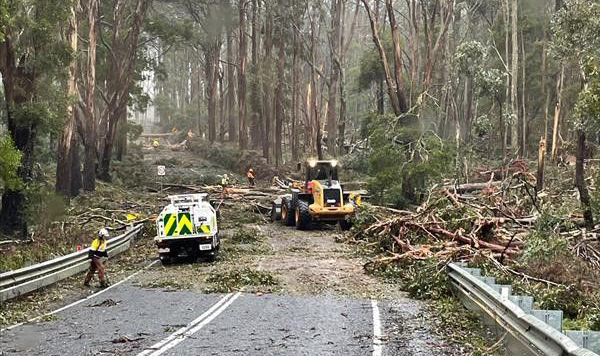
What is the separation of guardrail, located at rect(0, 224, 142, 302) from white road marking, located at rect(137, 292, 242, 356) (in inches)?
159

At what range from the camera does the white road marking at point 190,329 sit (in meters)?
8.95

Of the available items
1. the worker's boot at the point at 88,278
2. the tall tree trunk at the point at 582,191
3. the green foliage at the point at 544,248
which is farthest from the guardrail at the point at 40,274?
the tall tree trunk at the point at 582,191

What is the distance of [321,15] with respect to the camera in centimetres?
4991

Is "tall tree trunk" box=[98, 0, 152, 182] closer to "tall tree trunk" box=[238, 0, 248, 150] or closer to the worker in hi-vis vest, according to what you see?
"tall tree trunk" box=[238, 0, 248, 150]

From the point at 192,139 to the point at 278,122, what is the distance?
24.5 metres

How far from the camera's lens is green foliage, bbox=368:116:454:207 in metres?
28.3

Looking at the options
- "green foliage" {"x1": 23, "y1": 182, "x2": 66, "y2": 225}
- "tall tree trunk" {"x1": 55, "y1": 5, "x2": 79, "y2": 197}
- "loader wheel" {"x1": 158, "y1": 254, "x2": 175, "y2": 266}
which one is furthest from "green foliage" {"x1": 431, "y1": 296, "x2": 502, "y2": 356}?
"tall tree trunk" {"x1": 55, "y1": 5, "x2": 79, "y2": 197}

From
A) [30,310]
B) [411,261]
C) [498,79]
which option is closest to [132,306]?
[30,310]

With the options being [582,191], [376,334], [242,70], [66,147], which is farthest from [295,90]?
[376,334]

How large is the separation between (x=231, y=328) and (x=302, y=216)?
15.6 m

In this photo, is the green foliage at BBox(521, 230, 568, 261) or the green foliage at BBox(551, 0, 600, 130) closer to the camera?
the green foliage at BBox(521, 230, 568, 261)

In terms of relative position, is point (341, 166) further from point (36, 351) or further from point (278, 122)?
point (36, 351)

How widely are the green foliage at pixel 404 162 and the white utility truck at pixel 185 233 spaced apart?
1210cm

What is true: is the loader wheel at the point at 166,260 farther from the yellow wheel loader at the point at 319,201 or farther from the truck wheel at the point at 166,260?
the yellow wheel loader at the point at 319,201
